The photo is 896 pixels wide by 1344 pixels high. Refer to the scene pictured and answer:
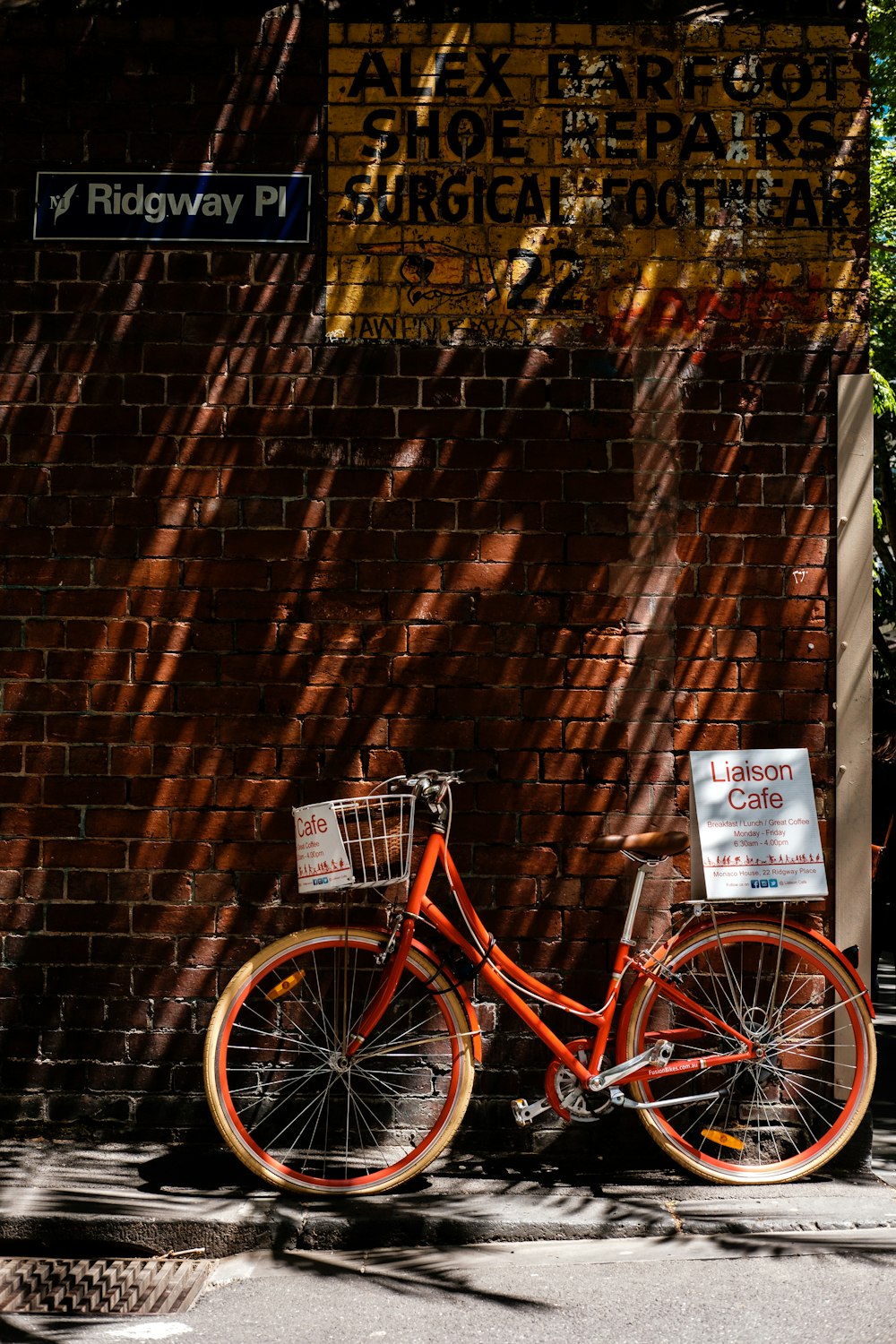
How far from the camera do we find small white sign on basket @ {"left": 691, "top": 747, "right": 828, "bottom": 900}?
450 centimetres

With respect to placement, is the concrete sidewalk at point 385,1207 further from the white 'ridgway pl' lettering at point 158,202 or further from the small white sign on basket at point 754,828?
the white 'ridgway pl' lettering at point 158,202

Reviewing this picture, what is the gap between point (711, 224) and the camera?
4.88 meters

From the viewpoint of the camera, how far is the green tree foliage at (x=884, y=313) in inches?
464

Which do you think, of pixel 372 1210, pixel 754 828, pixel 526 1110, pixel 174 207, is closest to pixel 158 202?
pixel 174 207

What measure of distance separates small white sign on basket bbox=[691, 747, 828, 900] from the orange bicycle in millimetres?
135

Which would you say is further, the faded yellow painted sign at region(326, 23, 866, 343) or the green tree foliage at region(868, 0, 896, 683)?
the green tree foliage at region(868, 0, 896, 683)

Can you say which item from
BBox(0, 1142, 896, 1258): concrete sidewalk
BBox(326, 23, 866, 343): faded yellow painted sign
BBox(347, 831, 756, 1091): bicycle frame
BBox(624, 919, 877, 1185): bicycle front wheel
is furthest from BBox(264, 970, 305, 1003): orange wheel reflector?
BBox(326, 23, 866, 343): faded yellow painted sign

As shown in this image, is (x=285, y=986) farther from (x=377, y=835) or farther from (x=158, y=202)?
(x=158, y=202)

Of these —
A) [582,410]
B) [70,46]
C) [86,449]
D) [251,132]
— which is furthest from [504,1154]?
[70,46]

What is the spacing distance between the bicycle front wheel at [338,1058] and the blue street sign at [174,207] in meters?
2.78

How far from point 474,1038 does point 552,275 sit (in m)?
2.97

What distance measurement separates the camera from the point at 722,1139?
4551 millimetres

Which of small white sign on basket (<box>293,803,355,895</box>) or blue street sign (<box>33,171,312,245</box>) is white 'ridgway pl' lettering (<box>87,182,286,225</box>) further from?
small white sign on basket (<box>293,803,355,895</box>)

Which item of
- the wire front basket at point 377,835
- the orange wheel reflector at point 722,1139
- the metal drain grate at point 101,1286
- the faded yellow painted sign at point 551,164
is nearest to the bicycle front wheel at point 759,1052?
the orange wheel reflector at point 722,1139
